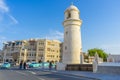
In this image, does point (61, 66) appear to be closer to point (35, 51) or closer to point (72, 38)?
point (72, 38)

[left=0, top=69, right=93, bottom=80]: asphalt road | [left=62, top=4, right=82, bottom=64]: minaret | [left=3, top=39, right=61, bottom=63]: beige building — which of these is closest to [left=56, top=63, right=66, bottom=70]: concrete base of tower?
[left=62, top=4, right=82, bottom=64]: minaret

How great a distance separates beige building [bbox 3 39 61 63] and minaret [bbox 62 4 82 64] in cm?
5339

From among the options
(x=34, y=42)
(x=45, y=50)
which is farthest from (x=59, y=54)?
(x=34, y=42)

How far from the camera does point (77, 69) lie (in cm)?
2616

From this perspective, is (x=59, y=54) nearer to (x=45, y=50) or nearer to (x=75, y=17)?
(x=45, y=50)

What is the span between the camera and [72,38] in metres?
27.9

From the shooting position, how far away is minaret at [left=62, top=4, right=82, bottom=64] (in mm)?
27547

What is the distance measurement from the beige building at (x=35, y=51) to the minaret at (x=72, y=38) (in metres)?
53.4

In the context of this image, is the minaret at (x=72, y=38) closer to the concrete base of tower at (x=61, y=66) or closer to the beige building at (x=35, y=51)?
the concrete base of tower at (x=61, y=66)

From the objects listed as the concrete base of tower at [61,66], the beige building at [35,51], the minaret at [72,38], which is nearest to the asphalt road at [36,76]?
the concrete base of tower at [61,66]

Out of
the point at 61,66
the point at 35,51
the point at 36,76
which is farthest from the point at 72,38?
the point at 35,51

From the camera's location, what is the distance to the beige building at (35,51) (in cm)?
8288

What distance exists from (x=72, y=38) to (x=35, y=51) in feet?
194

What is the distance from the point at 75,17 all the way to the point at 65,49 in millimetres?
6466
